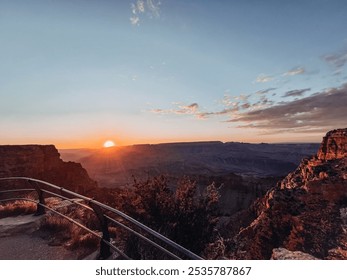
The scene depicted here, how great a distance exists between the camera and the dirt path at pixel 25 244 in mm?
4047

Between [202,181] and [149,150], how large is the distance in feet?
425

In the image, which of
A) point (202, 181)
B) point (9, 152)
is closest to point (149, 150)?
point (202, 181)

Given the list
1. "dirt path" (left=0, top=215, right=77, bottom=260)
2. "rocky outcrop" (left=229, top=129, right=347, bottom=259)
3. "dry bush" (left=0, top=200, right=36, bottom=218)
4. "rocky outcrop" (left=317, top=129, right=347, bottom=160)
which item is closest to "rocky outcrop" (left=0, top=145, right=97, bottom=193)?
"dry bush" (left=0, top=200, right=36, bottom=218)

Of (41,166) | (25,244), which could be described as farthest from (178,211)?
(41,166)

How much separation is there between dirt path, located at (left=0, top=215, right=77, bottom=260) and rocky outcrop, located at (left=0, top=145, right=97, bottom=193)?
23463 millimetres

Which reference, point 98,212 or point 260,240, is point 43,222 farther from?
point 260,240

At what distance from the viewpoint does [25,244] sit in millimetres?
4504

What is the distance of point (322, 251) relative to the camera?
6117 millimetres

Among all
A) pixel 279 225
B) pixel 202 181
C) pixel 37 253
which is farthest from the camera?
pixel 202 181

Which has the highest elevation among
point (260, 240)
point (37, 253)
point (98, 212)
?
point (98, 212)

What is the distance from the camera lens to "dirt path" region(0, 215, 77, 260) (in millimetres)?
4047

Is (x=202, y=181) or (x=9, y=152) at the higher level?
(x=9, y=152)

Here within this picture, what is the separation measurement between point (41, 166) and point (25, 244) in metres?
28.6

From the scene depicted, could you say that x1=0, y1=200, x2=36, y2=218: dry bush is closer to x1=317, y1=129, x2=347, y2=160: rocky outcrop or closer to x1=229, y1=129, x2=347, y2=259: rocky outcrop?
x1=229, y1=129, x2=347, y2=259: rocky outcrop
